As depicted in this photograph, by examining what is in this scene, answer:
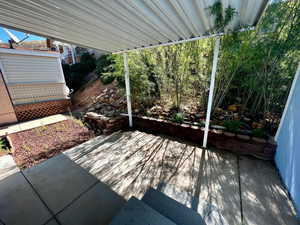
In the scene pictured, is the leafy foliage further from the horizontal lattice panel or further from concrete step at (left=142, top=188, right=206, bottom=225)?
the horizontal lattice panel

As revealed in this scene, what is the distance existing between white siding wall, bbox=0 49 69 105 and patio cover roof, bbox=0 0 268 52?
5419mm

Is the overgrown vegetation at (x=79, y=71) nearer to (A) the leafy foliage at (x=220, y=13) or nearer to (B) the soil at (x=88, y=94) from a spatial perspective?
(B) the soil at (x=88, y=94)

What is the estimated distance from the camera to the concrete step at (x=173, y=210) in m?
1.02

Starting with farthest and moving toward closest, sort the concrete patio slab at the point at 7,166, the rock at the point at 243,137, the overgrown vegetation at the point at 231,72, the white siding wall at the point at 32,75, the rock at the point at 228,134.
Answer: the white siding wall at the point at 32,75, the rock at the point at 228,134, the rock at the point at 243,137, the concrete patio slab at the point at 7,166, the overgrown vegetation at the point at 231,72

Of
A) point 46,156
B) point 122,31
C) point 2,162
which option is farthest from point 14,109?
point 122,31

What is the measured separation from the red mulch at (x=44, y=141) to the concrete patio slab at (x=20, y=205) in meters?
0.54

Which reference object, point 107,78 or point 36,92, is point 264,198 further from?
point 36,92

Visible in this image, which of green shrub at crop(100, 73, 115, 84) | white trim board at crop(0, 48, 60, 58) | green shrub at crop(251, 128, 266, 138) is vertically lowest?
green shrub at crop(251, 128, 266, 138)

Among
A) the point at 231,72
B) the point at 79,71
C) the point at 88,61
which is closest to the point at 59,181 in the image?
the point at 231,72

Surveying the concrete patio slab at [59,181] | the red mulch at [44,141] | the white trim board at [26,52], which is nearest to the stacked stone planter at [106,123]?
the red mulch at [44,141]

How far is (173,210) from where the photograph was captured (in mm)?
1112

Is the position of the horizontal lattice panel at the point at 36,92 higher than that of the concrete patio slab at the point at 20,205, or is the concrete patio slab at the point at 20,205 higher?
the horizontal lattice panel at the point at 36,92

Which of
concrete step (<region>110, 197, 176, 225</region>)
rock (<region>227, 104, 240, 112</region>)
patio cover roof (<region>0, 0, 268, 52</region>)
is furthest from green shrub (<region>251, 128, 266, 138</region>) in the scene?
concrete step (<region>110, 197, 176, 225</region>)

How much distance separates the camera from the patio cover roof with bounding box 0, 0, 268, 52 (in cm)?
131
